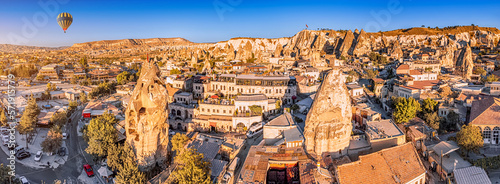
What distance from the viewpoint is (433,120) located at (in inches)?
1013

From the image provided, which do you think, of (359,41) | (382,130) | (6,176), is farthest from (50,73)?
(359,41)

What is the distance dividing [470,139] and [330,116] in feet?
34.4

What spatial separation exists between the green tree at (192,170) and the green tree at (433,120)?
20.6 m

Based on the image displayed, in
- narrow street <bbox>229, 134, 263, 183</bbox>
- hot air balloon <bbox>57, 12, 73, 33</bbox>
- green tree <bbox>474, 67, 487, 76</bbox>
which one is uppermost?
hot air balloon <bbox>57, 12, 73, 33</bbox>

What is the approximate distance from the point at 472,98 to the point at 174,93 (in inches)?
1394

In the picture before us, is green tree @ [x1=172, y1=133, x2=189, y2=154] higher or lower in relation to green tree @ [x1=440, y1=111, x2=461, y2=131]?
lower

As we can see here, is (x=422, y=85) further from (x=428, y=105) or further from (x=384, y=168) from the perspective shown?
(x=384, y=168)

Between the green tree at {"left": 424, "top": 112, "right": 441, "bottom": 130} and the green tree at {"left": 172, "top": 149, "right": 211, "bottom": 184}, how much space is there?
20.6 m

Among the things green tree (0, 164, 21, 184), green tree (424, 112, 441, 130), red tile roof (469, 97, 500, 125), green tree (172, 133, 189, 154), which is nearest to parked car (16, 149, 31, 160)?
green tree (0, 164, 21, 184)

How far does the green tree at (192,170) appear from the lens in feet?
55.2

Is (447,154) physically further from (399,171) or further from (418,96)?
(418,96)

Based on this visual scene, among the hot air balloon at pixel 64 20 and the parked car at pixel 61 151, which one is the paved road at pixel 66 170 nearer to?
the parked car at pixel 61 151

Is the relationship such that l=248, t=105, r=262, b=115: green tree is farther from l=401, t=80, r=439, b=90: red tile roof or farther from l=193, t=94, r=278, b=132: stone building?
l=401, t=80, r=439, b=90: red tile roof

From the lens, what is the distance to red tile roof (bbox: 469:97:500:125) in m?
21.6
